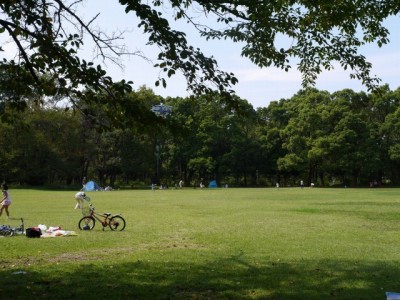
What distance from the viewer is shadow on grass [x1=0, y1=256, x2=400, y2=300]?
7414 millimetres

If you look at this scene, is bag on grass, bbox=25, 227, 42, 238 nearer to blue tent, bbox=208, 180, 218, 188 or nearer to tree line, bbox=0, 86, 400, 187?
tree line, bbox=0, 86, 400, 187

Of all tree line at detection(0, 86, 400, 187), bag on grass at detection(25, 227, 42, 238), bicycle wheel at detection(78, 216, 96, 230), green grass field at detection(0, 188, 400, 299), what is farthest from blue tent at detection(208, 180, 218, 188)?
bag on grass at detection(25, 227, 42, 238)

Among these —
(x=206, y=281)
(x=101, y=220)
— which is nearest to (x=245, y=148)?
(x=101, y=220)

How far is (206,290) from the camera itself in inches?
303

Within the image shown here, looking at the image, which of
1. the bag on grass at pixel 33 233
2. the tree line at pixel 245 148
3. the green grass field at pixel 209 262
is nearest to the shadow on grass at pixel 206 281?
the green grass field at pixel 209 262

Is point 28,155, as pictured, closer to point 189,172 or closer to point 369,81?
point 189,172

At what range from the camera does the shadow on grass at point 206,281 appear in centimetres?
741

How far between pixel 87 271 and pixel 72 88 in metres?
3.92

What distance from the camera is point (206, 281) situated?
833 cm

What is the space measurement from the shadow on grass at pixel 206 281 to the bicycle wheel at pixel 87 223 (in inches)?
249

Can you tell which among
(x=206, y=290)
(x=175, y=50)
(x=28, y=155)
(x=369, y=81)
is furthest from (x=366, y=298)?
(x=28, y=155)

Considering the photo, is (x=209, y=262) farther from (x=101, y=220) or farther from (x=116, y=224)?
(x=101, y=220)

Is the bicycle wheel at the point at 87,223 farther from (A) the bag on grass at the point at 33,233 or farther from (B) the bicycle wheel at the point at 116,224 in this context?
(A) the bag on grass at the point at 33,233

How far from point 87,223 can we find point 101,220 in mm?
548
